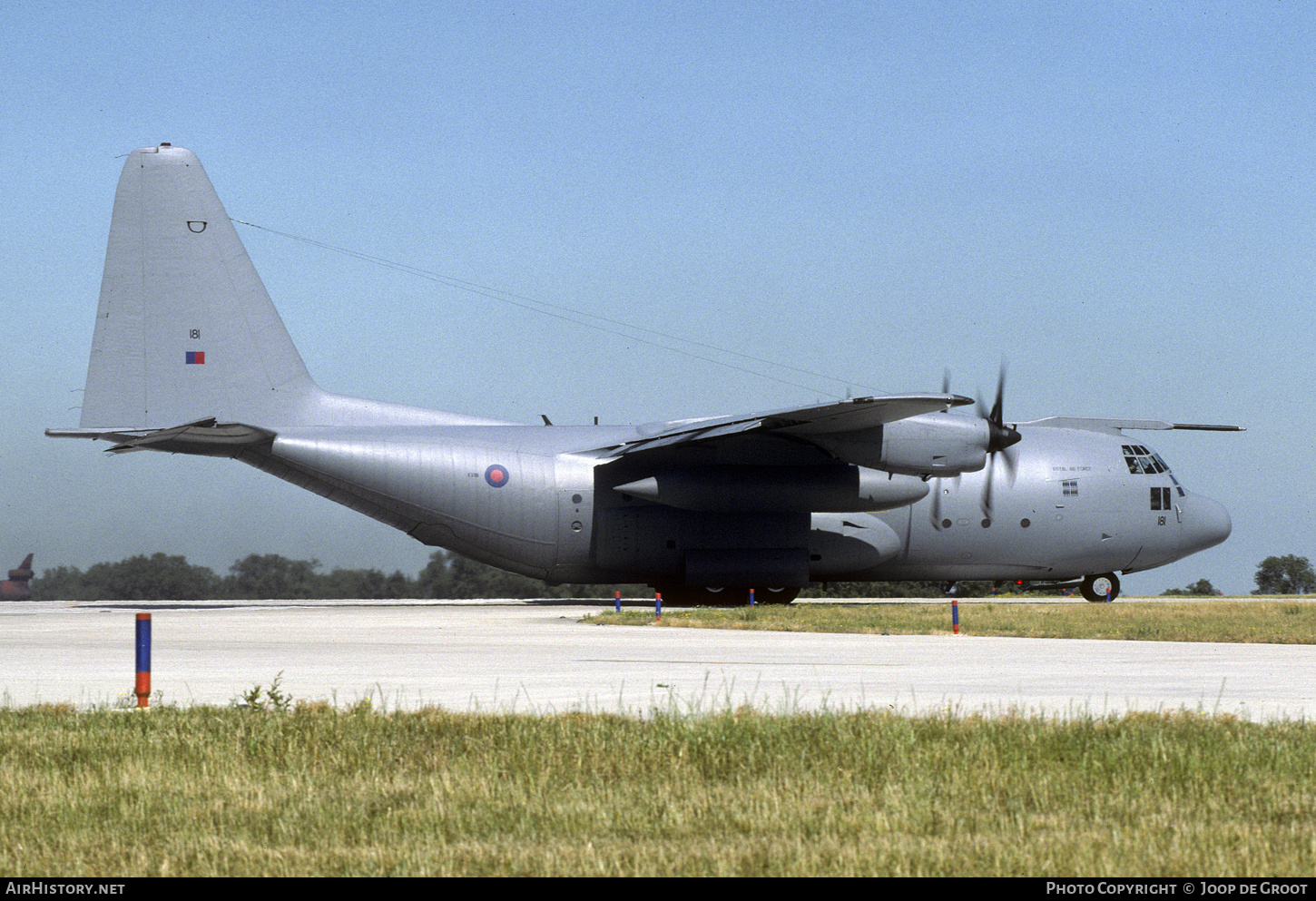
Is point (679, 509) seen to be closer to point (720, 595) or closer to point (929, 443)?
point (720, 595)

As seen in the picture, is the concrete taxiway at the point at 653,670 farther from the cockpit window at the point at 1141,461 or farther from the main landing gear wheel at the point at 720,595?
the cockpit window at the point at 1141,461

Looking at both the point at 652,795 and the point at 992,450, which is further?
the point at 992,450

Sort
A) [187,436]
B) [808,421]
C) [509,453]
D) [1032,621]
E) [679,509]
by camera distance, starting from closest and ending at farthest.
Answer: [1032,621] < [808,421] < [187,436] < [509,453] < [679,509]

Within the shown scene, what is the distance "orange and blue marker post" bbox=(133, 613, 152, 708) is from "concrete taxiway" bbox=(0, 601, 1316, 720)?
78 cm

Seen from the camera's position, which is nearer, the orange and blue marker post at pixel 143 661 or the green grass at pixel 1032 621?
the orange and blue marker post at pixel 143 661

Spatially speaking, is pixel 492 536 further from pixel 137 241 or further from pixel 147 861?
pixel 147 861

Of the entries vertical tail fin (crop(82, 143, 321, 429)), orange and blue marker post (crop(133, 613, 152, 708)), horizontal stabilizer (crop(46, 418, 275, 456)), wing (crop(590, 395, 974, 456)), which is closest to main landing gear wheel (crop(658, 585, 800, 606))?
wing (crop(590, 395, 974, 456))

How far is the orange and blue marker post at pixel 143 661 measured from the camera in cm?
1194

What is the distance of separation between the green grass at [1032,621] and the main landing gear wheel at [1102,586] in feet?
17.0

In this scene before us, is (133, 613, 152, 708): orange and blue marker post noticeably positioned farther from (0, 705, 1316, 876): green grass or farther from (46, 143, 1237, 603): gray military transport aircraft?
(46, 143, 1237, 603): gray military transport aircraft

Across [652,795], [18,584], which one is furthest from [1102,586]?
[18,584]

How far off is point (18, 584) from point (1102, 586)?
138ft

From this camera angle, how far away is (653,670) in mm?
16094

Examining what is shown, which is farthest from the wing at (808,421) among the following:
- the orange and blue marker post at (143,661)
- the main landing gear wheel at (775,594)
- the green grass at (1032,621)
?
the orange and blue marker post at (143,661)
